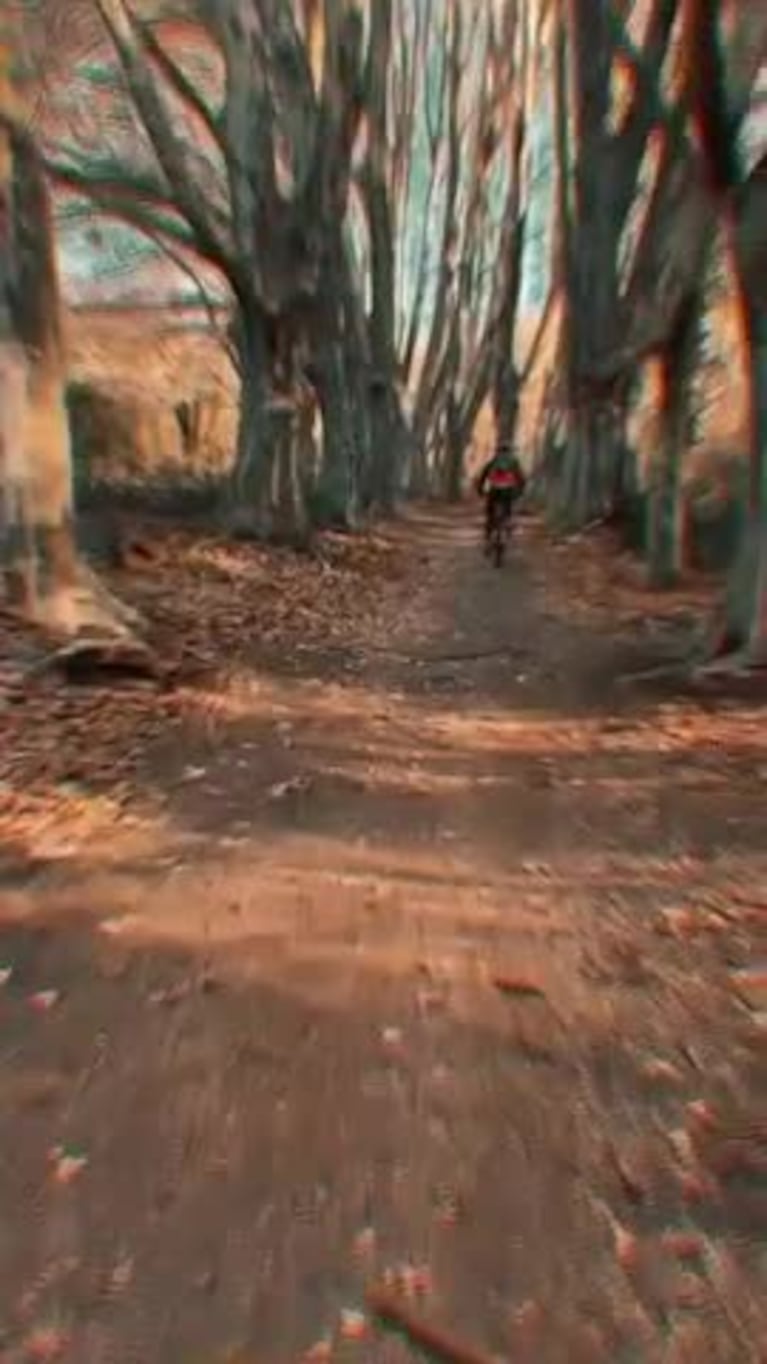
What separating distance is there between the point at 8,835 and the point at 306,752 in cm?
207

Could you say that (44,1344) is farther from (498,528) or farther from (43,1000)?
(498,528)

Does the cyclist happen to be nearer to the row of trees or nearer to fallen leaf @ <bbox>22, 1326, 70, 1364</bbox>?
the row of trees

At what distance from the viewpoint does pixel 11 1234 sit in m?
2.87

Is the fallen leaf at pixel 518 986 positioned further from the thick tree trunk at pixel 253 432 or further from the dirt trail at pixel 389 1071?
the thick tree trunk at pixel 253 432

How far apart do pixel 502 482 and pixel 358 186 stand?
6043 millimetres

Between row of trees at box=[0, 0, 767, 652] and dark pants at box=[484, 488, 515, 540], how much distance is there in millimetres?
2240

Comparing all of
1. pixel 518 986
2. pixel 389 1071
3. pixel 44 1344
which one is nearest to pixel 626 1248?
pixel 389 1071

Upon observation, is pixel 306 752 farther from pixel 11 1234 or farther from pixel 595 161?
pixel 595 161

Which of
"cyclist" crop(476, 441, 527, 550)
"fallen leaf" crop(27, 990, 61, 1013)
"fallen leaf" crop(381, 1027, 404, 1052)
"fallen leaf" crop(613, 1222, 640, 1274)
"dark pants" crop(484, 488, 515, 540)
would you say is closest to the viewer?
"fallen leaf" crop(613, 1222, 640, 1274)

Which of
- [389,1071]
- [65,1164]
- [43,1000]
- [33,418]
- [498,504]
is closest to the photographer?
[65,1164]

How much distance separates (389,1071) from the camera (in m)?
3.60


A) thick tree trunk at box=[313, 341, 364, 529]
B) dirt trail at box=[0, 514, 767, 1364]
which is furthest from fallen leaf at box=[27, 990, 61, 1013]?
thick tree trunk at box=[313, 341, 364, 529]

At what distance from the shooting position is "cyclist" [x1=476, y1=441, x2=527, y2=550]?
19.2 meters

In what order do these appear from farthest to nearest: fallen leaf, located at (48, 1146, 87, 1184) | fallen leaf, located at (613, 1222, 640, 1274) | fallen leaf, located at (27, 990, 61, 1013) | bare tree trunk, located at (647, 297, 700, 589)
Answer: bare tree trunk, located at (647, 297, 700, 589)
fallen leaf, located at (27, 990, 61, 1013)
fallen leaf, located at (48, 1146, 87, 1184)
fallen leaf, located at (613, 1222, 640, 1274)
